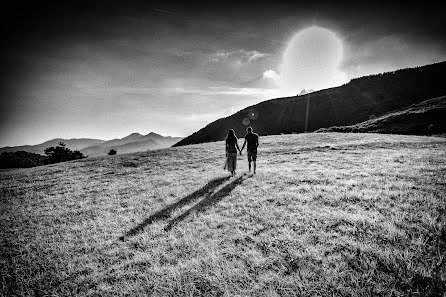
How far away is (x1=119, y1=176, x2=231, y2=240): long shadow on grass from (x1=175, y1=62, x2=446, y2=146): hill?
350ft

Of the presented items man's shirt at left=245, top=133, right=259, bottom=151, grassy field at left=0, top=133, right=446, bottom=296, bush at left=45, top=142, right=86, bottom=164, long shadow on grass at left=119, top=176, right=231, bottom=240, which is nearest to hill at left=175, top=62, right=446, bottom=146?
bush at left=45, top=142, right=86, bottom=164

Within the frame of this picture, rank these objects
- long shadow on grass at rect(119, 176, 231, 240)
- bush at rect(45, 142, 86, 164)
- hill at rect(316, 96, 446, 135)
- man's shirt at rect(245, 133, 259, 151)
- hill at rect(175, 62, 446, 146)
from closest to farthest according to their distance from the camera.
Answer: long shadow on grass at rect(119, 176, 231, 240)
man's shirt at rect(245, 133, 259, 151)
hill at rect(316, 96, 446, 135)
bush at rect(45, 142, 86, 164)
hill at rect(175, 62, 446, 146)

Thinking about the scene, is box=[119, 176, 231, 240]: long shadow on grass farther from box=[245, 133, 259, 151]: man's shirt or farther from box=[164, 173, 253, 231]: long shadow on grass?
box=[245, 133, 259, 151]: man's shirt

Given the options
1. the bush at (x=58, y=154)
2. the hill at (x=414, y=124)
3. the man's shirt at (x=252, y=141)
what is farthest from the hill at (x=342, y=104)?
the man's shirt at (x=252, y=141)

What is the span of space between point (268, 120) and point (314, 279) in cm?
14698

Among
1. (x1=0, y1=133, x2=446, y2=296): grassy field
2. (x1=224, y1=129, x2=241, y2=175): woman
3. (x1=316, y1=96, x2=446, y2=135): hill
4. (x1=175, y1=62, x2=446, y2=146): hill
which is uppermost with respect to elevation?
(x1=175, y1=62, x2=446, y2=146): hill

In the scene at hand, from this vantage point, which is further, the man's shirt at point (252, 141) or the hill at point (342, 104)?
the hill at point (342, 104)

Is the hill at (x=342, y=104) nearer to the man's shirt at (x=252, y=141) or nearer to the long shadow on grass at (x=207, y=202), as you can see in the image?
the man's shirt at (x=252, y=141)

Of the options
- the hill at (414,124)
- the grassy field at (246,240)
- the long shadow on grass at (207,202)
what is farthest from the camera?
the hill at (414,124)

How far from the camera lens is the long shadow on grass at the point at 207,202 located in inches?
279

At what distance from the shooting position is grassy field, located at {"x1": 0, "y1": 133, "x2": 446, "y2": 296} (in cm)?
380

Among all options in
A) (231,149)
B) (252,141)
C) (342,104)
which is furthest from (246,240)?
(342,104)

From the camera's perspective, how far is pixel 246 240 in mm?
5348

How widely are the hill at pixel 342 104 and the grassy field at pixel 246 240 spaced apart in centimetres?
10648
